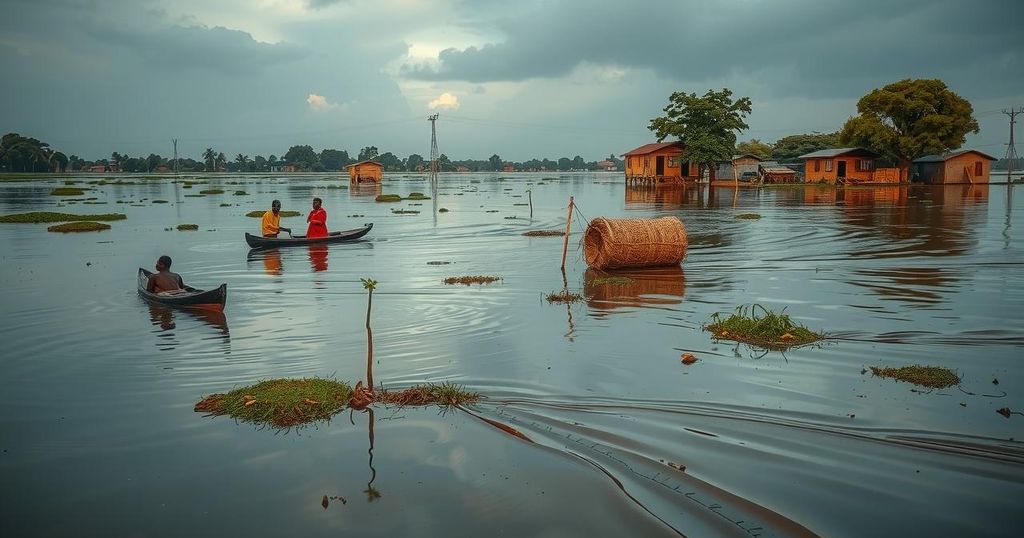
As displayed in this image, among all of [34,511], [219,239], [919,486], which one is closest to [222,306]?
[34,511]

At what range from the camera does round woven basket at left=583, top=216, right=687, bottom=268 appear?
53.6ft

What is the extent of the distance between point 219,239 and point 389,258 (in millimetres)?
9622

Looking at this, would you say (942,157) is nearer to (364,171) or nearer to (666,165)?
(666,165)

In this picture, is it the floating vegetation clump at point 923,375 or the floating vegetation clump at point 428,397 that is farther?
the floating vegetation clump at point 923,375

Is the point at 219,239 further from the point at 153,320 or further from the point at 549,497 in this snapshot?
the point at 549,497

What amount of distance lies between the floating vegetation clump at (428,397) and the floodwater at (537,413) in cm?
20

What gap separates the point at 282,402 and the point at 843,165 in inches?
2595

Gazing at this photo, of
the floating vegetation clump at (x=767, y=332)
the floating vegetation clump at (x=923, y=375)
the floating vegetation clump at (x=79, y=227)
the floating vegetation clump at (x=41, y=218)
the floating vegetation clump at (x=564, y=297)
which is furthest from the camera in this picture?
the floating vegetation clump at (x=41, y=218)

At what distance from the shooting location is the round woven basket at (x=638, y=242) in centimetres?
1634

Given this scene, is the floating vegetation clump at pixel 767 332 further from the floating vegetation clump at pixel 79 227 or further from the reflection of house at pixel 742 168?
the reflection of house at pixel 742 168

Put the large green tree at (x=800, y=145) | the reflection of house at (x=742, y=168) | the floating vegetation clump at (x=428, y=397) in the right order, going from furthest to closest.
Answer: the large green tree at (x=800, y=145)
the reflection of house at (x=742, y=168)
the floating vegetation clump at (x=428, y=397)

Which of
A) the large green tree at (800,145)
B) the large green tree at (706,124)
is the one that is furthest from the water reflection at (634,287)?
the large green tree at (800,145)

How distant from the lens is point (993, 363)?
29.1 feet

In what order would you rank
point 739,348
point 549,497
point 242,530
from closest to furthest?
point 242,530, point 549,497, point 739,348
